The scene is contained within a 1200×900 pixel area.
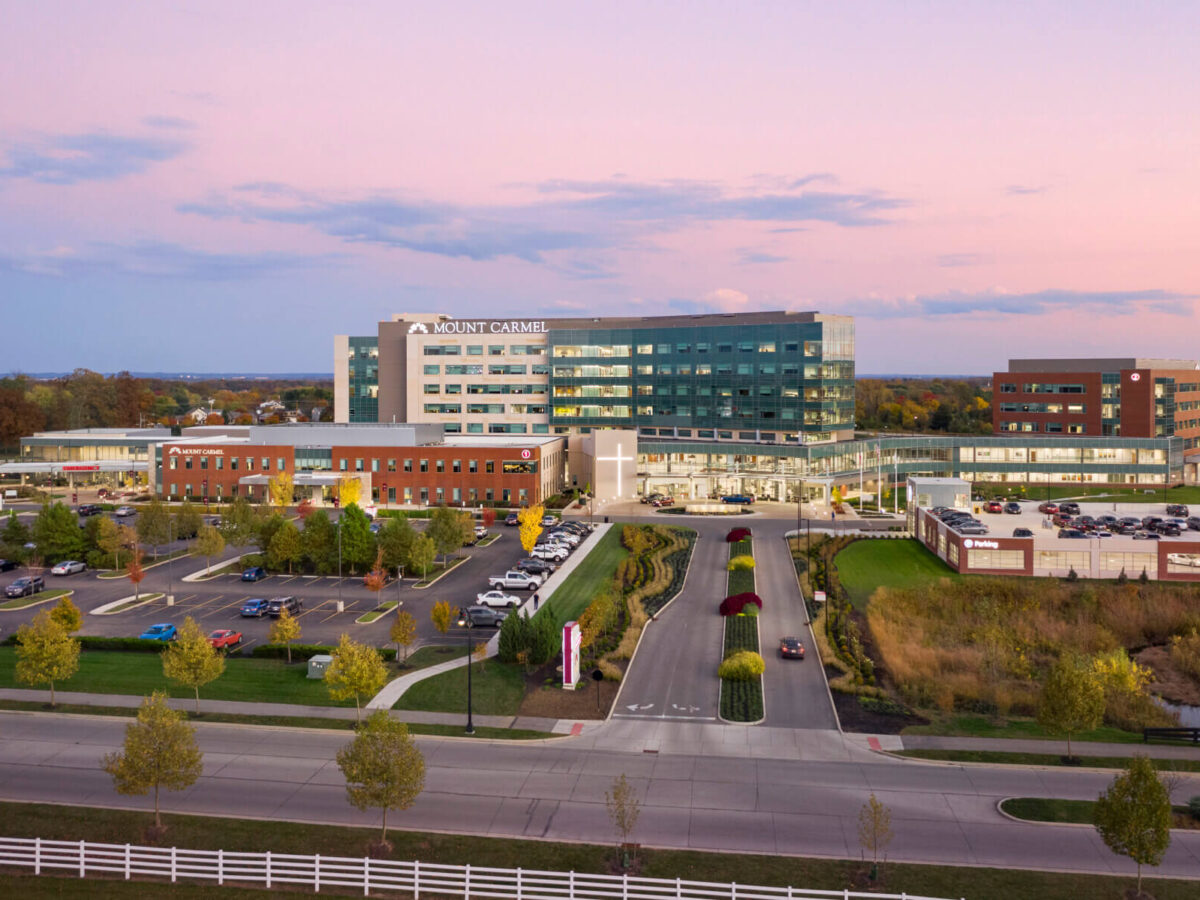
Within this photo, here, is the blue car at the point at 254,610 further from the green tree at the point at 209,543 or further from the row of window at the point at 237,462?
the row of window at the point at 237,462

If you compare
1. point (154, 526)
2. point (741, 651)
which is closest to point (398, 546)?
point (154, 526)

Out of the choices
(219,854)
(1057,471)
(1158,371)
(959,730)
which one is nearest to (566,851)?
(219,854)

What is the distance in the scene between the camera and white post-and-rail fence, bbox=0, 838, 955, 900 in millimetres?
24094

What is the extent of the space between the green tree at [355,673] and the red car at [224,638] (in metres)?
14.3

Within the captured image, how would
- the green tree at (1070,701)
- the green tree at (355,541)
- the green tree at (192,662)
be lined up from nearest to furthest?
the green tree at (1070,701) < the green tree at (192,662) < the green tree at (355,541)

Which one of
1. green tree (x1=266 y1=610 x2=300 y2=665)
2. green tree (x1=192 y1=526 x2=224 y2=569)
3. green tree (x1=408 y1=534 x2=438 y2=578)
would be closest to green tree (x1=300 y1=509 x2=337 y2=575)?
green tree (x1=408 y1=534 x2=438 y2=578)

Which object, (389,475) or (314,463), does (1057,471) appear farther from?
(314,463)

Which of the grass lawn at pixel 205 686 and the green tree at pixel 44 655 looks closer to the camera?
the green tree at pixel 44 655

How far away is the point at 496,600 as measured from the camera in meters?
58.2

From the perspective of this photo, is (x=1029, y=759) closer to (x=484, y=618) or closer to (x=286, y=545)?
(x=484, y=618)

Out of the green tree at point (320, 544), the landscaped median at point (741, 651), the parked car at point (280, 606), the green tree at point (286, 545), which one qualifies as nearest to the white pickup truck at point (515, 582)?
the green tree at point (320, 544)

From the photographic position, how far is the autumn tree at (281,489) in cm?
9400

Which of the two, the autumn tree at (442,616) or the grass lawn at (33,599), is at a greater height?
the autumn tree at (442,616)

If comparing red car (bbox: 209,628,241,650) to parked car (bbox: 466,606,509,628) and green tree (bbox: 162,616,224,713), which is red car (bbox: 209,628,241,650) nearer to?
green tree (bbox: 162,616,224,713)
